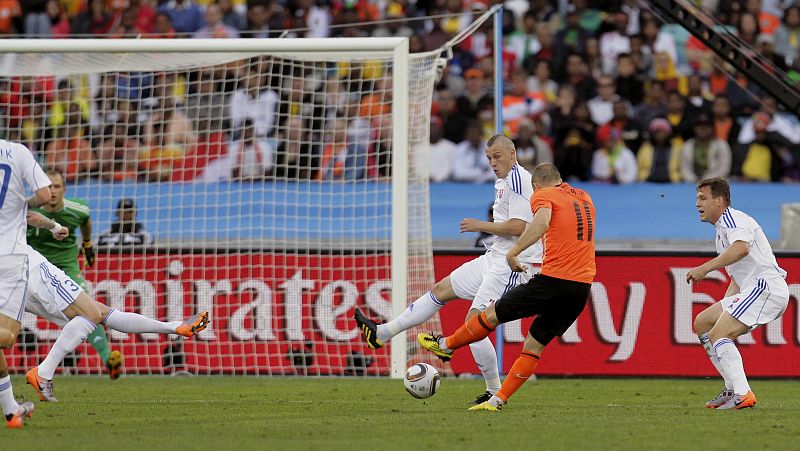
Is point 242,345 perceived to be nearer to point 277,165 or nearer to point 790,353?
point 277,165

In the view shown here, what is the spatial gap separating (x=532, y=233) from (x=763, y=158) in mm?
9246

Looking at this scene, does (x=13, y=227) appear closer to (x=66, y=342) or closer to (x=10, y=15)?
(x=66, y=342)

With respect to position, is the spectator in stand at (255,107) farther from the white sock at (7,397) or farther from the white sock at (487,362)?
the white sock at (7,397)

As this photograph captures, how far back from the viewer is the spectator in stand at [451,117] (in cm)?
1831

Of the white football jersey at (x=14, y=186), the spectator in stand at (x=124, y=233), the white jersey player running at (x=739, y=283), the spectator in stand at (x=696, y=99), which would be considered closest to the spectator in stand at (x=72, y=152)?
the spectator in stand at (x=124, y=233)

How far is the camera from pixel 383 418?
9.52m

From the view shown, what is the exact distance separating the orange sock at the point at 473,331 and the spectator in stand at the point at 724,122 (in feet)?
30.0

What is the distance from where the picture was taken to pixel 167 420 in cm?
939

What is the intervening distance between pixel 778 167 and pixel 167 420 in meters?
11.0

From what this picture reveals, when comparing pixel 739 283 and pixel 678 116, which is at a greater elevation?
pixel 678 116

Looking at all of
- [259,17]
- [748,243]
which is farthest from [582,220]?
[259,17]

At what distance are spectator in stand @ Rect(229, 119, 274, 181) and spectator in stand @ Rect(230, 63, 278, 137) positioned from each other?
0.19 metres

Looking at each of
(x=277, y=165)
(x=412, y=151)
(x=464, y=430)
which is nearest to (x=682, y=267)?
(x=412, y=151)

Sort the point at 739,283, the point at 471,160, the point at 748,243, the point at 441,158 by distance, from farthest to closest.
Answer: the point at 441,158
the point at 471,160
the point at 739,283
the point at 748,243
